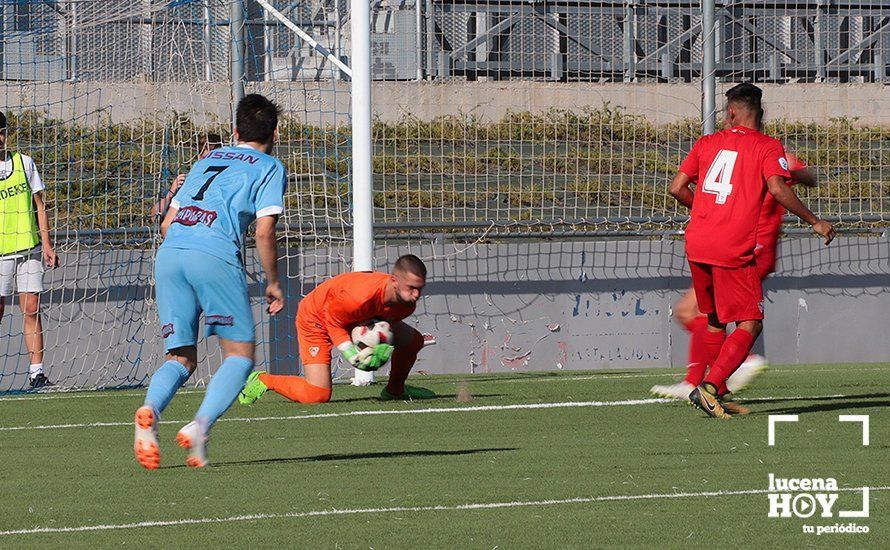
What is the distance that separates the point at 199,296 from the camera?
6.42 metres

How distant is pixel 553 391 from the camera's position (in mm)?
10250

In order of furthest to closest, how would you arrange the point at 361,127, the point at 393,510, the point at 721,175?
the point at 361,127 < the point at 721,175 < the point at 393,510

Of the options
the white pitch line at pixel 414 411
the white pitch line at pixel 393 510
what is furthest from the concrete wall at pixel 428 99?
the white pitch line at pixel 393 510

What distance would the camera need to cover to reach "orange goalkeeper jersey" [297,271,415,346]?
903cm

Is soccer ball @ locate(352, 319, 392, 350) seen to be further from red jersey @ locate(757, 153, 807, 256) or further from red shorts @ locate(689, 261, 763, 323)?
red jersey @ locate(757, 153, 807, 256)

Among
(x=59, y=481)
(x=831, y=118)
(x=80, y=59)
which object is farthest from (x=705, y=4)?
(x=59, y=481)

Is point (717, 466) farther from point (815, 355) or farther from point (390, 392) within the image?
point (815, 355)

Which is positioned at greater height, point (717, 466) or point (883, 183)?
point (883, 183)

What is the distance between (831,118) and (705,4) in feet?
6.31

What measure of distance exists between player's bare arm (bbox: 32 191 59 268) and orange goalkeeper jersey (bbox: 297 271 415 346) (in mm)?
2666

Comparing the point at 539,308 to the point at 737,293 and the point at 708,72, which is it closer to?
the point at 708,72

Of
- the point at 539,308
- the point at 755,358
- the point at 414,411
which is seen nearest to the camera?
the point at 414,411

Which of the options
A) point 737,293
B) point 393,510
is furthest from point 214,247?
point 737,293

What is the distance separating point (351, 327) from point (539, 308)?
3986mm
